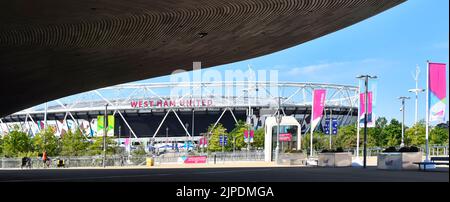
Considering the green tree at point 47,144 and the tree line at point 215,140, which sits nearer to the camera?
the tree line at point 215,140

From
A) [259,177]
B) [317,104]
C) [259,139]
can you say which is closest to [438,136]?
[259,139]

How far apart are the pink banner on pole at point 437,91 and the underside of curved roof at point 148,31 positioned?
28.3ft

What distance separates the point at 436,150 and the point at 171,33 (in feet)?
174

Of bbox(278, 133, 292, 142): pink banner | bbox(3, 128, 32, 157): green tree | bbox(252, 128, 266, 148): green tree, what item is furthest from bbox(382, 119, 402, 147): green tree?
bbox(3, 128, 32, 157): green tree

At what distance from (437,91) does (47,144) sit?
55.0 m

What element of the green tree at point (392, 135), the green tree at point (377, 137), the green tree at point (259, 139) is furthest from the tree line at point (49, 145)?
the green tree at point (392, 135)

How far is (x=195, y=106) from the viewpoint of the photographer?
122438 mm

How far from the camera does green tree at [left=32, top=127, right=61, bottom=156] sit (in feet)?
225

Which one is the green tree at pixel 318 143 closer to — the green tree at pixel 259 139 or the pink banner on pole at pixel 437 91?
the green tree at pixel 259 139

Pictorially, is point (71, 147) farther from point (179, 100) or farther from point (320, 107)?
point (179, 100)

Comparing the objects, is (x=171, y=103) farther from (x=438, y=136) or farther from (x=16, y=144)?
(x=438, y=136)

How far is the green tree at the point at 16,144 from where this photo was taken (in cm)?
6681

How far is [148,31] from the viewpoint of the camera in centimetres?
2028
